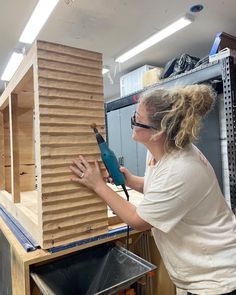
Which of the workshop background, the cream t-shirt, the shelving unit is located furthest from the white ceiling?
the cream t-shirt

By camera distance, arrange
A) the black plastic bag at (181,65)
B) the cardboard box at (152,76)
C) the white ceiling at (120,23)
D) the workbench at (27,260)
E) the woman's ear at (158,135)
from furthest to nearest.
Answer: the cardboard box at (152,76)
the white ceiling at (120,23)
the black plastic bag at (181,65)
the woman's ear at (158,135)
the workbench at (27,260)

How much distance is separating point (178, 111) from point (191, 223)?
391 millimetres

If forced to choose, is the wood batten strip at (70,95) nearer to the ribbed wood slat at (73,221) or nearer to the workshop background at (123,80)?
the workshop background at (123,80)

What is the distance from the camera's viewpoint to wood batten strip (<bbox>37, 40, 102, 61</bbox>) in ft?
2.68

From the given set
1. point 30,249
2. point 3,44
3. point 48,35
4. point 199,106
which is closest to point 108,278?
point 30,249

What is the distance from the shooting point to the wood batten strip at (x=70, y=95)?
82cm

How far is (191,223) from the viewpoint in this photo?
2.84 feet

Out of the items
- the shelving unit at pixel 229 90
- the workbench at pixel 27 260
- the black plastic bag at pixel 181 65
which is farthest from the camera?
the black plastic bag at pixel 181 65

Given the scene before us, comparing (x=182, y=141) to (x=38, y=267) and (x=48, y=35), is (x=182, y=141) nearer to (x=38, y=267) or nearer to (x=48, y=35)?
(x=38, y=267)

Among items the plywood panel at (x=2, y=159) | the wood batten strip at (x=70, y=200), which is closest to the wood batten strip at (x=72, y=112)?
the wood batten strip at (x=70, y=200)

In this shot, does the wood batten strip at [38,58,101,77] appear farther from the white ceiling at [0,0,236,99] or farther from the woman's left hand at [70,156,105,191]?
the white ceiling at [0,0,236,99]

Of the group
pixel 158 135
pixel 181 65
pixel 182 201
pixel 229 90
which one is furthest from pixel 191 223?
pixel 181 65

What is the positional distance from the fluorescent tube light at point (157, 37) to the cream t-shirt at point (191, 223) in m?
2.18

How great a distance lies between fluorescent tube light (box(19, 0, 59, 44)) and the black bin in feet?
6.59
